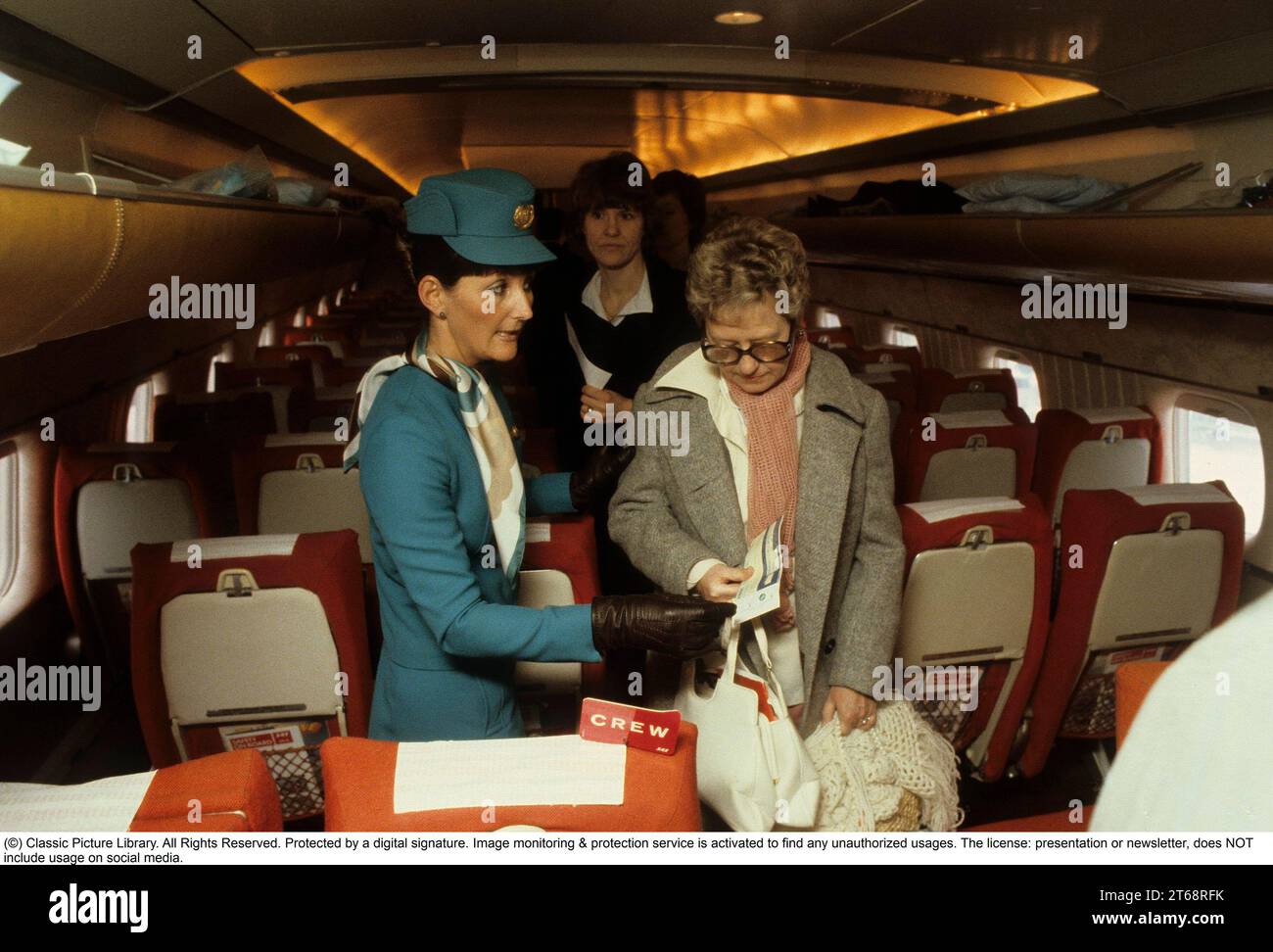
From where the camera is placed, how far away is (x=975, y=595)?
304 cm

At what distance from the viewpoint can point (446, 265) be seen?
201cm

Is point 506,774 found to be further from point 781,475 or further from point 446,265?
point 781,475

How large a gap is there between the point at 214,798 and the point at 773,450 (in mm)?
1467

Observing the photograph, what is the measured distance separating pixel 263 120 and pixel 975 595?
18.0 feet

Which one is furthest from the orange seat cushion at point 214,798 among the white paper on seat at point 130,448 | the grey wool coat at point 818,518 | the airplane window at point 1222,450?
the airplane window at point 1222,450

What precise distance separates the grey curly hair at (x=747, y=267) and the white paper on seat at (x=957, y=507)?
0.96 m

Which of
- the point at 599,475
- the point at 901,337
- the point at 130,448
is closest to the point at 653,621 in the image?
the point at 599,475

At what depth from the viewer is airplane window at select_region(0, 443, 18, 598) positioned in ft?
15.4

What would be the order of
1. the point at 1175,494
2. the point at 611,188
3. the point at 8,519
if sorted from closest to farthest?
the point at 1175,494 < the point at 611,188 < the point at 8,519

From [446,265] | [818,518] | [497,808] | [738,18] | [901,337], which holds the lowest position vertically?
[497,808]

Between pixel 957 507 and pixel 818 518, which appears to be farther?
pixel 957 507

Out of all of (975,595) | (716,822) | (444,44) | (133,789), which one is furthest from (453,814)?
(444,44)

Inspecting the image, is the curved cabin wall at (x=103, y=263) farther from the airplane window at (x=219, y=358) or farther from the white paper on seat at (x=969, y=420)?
the white paper on seat at (x=969, y=420)
